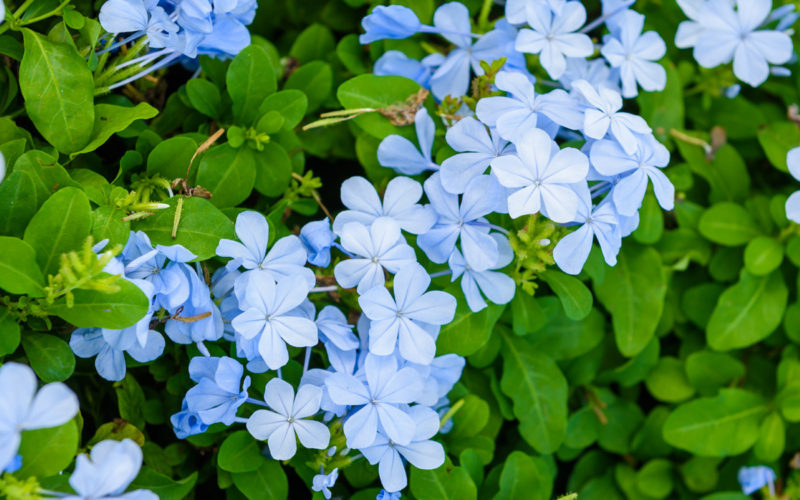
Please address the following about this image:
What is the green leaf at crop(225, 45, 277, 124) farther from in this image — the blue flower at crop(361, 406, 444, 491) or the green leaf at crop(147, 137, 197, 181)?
the blue flower at crop(361, 406, 444, 491)

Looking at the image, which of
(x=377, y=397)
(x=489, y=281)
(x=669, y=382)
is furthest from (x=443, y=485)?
(x=669, y=382)

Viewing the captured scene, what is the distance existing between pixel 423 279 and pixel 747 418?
0.84 metres

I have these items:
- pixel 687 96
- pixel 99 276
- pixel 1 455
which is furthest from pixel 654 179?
pixel 1 455

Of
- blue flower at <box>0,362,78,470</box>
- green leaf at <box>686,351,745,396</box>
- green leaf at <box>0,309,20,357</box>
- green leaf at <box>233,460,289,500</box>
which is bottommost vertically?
green leaf at <box>686,351,745,396</box>

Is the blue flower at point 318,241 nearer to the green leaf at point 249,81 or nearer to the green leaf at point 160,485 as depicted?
the green leaf at point 249,81

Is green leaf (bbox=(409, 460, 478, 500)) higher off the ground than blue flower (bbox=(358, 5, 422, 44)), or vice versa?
blue flower (bbox=(358, 5, 422, 44))

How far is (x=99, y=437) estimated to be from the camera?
3.29 feet

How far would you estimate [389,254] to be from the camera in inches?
38.7

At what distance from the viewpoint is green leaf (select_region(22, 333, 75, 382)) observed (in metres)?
0.92

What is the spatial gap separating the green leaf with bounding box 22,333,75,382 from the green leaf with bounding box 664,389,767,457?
3.46 feet

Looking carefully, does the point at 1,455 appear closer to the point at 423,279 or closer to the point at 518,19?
the point at 423,279

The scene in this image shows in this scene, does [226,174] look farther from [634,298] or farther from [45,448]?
[634,298]

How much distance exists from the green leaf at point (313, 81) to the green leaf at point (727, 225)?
0.77m

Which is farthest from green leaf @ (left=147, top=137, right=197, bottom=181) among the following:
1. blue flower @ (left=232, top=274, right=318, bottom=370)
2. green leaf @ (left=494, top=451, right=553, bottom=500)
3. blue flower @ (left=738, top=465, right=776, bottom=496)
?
blue flower @ (left=738, top=465, right=776, bottom=496)
